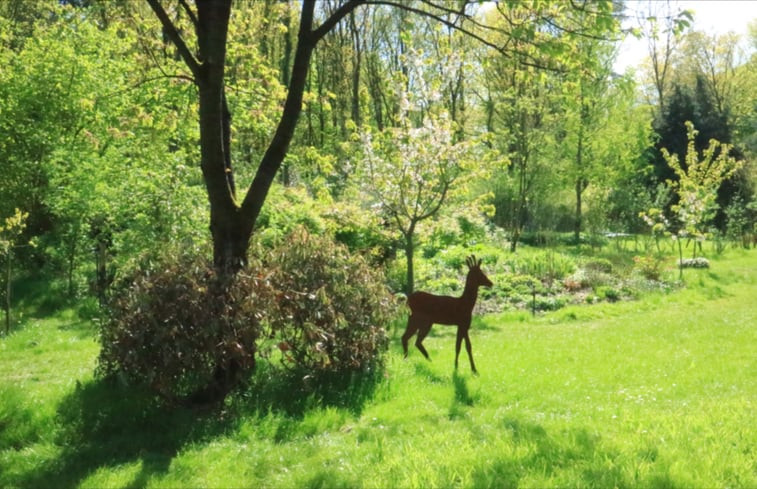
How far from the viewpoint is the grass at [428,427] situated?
3887mm

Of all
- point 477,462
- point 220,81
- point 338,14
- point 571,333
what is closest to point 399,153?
point 571,333

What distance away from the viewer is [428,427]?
16.7ft

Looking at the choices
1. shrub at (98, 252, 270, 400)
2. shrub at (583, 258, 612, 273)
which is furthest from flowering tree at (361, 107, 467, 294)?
shrub at (583, 258, 612, 273)

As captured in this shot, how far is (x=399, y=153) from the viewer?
11.6m

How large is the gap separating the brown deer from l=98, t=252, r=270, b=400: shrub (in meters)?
2.35

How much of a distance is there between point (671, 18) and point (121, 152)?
41.7 ft

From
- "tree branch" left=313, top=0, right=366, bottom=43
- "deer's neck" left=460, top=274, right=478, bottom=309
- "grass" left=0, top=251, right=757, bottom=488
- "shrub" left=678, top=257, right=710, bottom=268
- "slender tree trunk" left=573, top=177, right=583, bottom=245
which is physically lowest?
"grass" left=0, top=251, right=757, bottom=488

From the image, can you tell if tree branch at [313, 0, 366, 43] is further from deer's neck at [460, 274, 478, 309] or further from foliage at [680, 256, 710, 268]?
foliage at [680, 256, 710, 268]

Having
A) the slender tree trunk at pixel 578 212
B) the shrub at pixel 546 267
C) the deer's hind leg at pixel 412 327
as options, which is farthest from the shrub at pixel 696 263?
the deer's hind leg at pixel 412 327

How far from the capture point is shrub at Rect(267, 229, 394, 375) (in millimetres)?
5887

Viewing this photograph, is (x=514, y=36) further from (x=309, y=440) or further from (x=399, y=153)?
(x=399, y=153)

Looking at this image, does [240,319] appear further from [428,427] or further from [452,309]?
[452,309]

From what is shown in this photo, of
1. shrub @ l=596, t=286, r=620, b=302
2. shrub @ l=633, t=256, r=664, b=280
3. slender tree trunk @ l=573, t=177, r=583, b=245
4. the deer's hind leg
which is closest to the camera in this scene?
the deer's hind leg

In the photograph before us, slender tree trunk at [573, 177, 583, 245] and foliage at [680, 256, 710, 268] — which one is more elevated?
slender tree trunk at [573, 177, 583, 245]
